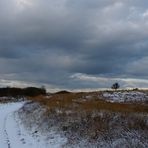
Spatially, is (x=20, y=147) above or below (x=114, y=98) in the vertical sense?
below

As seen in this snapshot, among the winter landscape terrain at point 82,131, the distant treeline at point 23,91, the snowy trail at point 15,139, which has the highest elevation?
the distant treeline at point 23,91

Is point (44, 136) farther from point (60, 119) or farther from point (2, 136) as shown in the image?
point (2, 136)

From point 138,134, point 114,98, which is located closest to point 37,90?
point 114,98

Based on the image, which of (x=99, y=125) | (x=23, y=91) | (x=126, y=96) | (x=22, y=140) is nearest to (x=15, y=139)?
(x=22, y=140)

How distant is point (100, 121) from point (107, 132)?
2088 mm

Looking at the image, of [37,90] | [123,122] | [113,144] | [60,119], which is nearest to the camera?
[113,144]

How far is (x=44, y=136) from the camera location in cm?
2264

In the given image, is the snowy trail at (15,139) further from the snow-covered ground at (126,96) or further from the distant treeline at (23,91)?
the distant treeline at (23,91)

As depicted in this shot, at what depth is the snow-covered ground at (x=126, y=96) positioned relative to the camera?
47.0 meters

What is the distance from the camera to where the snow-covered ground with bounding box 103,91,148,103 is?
47.0 m

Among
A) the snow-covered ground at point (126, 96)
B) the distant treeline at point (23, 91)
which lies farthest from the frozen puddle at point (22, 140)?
the distant treeline at point (23, 91)

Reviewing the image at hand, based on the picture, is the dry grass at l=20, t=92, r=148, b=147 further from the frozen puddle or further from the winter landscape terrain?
the frozen puddle

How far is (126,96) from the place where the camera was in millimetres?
49656

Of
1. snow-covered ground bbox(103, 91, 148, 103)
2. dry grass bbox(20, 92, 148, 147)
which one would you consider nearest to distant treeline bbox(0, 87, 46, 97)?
snow-covered ground bbox(103, 91, 148, 103)
